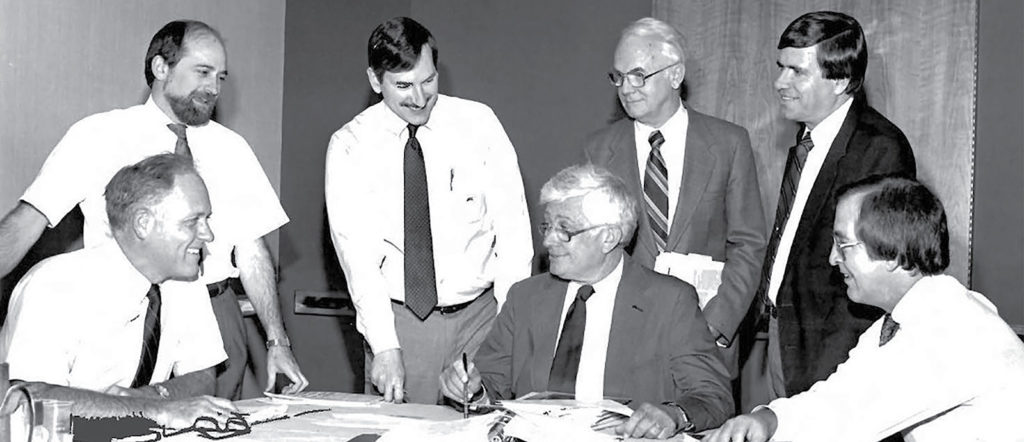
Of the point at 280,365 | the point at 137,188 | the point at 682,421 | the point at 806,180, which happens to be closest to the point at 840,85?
the point at 806,180

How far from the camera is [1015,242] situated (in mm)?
4223

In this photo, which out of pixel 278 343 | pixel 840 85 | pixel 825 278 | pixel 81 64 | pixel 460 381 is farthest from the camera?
pixel 81 64

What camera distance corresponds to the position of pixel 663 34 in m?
3.80

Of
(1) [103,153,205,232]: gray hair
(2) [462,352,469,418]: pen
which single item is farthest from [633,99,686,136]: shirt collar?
(1) [103,153,205,232]: gray hair

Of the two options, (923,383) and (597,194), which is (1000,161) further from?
(923,383)

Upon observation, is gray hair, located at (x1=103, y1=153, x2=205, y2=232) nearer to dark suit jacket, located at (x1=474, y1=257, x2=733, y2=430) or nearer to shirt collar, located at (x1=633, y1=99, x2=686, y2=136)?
dark suit jacket, located at (x1=474, y1=257, x2=733, y2=430)

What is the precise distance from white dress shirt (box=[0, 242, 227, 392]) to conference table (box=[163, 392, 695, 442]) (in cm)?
39

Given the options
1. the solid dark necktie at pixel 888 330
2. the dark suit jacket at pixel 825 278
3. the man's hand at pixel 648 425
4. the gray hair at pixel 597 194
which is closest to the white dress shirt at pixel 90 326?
the gray hair at pixel 597 194

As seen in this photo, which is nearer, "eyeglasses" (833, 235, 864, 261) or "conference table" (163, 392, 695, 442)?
"conference table" (163, 392, 695, 442)

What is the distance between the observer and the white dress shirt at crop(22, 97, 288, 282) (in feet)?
11.6

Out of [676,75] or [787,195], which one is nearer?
[787,195]

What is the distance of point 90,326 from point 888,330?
192 centimetres

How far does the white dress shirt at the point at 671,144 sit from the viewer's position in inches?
148

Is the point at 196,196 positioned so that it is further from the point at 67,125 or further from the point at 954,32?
the point at 954,32
